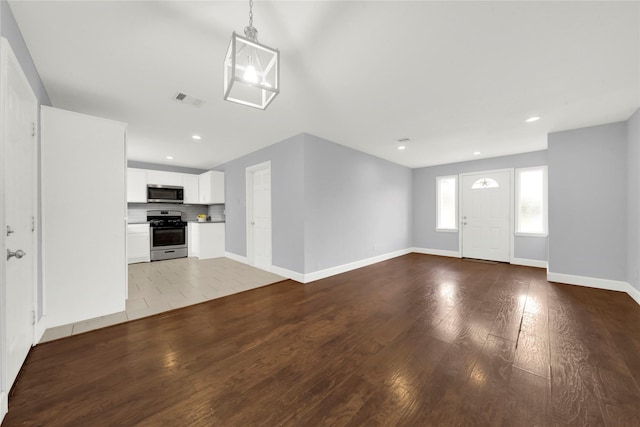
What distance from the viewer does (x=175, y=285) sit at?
3.72m

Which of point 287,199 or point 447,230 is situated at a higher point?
point 287,199

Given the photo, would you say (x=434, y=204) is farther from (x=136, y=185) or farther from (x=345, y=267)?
(x=136, y=185)

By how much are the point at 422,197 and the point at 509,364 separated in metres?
5.40

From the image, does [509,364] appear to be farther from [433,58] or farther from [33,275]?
[33,275]

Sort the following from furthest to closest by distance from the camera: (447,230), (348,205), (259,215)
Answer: (447,230) < (259,215) < (348,205)

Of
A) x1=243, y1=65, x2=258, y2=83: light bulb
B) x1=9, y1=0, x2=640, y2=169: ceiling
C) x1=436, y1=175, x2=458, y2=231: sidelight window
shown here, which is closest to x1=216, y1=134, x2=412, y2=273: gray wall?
x1=9, y1=0, x2=640, y2=169: ceiling

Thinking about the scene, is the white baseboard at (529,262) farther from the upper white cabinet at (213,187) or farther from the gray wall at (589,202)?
the upper white cabinet at (213,187)

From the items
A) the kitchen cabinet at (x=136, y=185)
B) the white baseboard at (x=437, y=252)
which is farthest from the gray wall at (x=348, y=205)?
the kitchen cabinet at (x=136, y=185)

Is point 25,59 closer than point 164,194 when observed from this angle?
Yes

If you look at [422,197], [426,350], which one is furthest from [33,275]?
[422,197]

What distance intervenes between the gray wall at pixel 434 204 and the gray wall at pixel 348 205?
68 centimetres

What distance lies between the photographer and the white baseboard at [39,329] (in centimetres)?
206

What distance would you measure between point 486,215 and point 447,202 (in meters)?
0.97

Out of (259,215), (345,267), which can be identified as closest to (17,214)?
(259,215)
